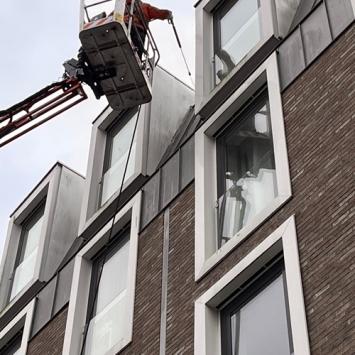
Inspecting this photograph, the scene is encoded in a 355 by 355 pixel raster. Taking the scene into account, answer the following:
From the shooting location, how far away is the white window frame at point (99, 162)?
17.8 m

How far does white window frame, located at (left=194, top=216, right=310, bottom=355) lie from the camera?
1095cm

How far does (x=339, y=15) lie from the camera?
1359cm

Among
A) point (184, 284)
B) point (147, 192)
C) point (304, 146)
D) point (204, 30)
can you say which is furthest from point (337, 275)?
point (204, 30)

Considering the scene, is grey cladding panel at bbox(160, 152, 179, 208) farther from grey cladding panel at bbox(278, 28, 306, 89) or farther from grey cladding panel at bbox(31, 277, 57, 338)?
grey cladding panel at bbox(31, 277, 57, 338)

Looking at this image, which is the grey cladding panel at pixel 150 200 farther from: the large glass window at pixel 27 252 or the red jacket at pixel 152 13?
the large glass window at pixel 27 252

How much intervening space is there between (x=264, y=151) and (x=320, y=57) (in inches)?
67.6

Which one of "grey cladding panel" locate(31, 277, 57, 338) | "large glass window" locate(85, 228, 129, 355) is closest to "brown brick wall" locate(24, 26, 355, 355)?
"large glass window" locate(85, 228, 129, 355)

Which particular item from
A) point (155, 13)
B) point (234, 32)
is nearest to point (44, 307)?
point (234, 32)

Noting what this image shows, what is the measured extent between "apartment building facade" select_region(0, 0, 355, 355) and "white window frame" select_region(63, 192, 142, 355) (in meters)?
0.04

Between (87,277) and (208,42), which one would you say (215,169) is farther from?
(87,277)

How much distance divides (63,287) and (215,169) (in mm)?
4719

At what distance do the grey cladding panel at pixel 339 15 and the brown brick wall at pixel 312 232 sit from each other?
24 cm

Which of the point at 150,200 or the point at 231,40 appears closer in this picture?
the point at 150,200

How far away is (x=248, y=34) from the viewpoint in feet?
54.3
